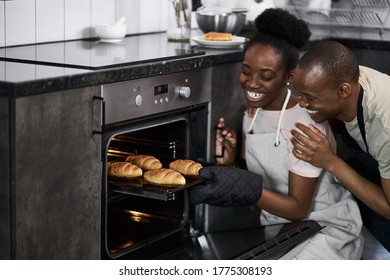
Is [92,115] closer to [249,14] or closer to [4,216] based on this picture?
[4,216]

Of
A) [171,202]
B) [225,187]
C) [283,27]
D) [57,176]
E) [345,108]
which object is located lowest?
[171,202]

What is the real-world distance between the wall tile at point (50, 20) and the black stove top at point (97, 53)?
0.12 feet

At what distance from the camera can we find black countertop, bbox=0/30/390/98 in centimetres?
201

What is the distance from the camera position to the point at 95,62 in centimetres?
234

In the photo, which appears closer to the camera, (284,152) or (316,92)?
(316,92)

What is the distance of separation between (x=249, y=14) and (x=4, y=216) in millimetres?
2011

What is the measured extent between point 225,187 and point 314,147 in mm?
318

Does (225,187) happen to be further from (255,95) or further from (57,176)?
(57,176)

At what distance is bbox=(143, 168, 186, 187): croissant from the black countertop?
12.1 inches

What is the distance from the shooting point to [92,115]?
86.4 inches

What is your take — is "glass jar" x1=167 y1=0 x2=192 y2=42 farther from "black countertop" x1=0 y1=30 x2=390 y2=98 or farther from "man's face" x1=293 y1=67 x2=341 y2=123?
"man's face" x1=293 y1=67 x2=341 y2=123

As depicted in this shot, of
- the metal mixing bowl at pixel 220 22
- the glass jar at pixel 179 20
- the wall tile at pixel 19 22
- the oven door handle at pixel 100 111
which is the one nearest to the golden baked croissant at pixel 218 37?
the glass jar at pixel 179 20

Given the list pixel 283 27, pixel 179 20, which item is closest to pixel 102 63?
pixel 283 27

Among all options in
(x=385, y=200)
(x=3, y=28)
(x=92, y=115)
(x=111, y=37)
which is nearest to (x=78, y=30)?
(x=111, y=37)
